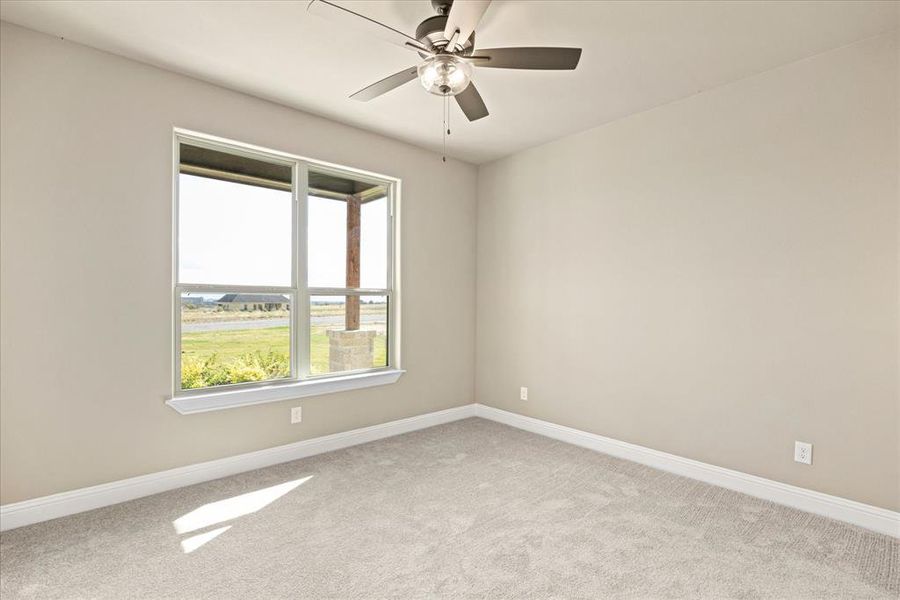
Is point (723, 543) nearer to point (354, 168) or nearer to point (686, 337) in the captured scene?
point (686, 337)

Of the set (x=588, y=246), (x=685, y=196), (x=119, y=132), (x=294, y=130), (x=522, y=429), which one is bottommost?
(x=522, y=429)

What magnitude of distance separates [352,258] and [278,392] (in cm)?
125

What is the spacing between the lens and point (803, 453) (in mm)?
2570

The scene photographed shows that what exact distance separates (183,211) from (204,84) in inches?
33.2

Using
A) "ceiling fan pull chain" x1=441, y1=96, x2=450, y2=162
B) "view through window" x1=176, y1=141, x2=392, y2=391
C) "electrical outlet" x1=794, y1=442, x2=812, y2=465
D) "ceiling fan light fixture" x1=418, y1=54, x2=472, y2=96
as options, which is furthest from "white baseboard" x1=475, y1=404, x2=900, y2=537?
"ceiling fan light fixture" x1=418, y1=54, x2=472, y2=96

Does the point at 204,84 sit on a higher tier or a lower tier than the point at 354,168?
higher

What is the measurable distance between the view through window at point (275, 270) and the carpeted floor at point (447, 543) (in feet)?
2.86

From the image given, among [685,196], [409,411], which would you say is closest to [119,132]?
[409,411]

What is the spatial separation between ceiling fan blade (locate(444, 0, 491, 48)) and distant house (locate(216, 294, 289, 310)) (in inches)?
88.4

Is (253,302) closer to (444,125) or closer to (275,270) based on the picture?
(275,270)

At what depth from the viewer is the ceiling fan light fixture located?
1.95 metres

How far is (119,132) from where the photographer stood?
261cm

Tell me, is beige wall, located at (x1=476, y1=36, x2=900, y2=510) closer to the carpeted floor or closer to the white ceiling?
the white ceiling

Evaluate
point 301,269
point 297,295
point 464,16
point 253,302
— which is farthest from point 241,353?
point 464,16
